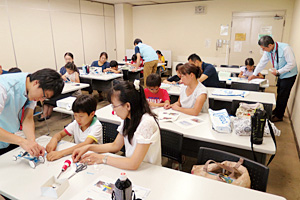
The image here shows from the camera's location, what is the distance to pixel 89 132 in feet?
6.32

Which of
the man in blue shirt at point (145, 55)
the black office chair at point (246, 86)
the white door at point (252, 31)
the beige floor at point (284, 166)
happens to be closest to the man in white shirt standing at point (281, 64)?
the black office chair at point (246, 86)

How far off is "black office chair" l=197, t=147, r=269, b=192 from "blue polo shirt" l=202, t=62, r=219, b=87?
238 centimetres

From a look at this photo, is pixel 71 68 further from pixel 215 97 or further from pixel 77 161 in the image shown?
pixel 77 161

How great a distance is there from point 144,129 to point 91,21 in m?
7.13

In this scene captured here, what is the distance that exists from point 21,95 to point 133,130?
88 centimetres

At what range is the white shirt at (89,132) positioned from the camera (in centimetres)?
188

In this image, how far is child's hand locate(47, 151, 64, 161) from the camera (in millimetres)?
1563

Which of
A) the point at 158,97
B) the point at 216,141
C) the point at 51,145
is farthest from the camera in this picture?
the point at 158,97

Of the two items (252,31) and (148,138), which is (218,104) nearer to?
(148,138)

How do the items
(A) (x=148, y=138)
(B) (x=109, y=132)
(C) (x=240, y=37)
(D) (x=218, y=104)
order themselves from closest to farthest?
(A) (x=148, y=138)
(B) (x=109, y=132)
(D) (x=218, y=104)
(C) (x=240, y=37)

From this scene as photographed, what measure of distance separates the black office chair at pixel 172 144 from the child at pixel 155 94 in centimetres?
83

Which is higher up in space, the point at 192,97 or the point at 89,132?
the point at 192,97

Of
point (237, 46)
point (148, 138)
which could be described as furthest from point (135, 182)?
point (237, 46)

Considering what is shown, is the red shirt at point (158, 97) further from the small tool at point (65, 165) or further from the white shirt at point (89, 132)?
the small tool at point (65, 165)
